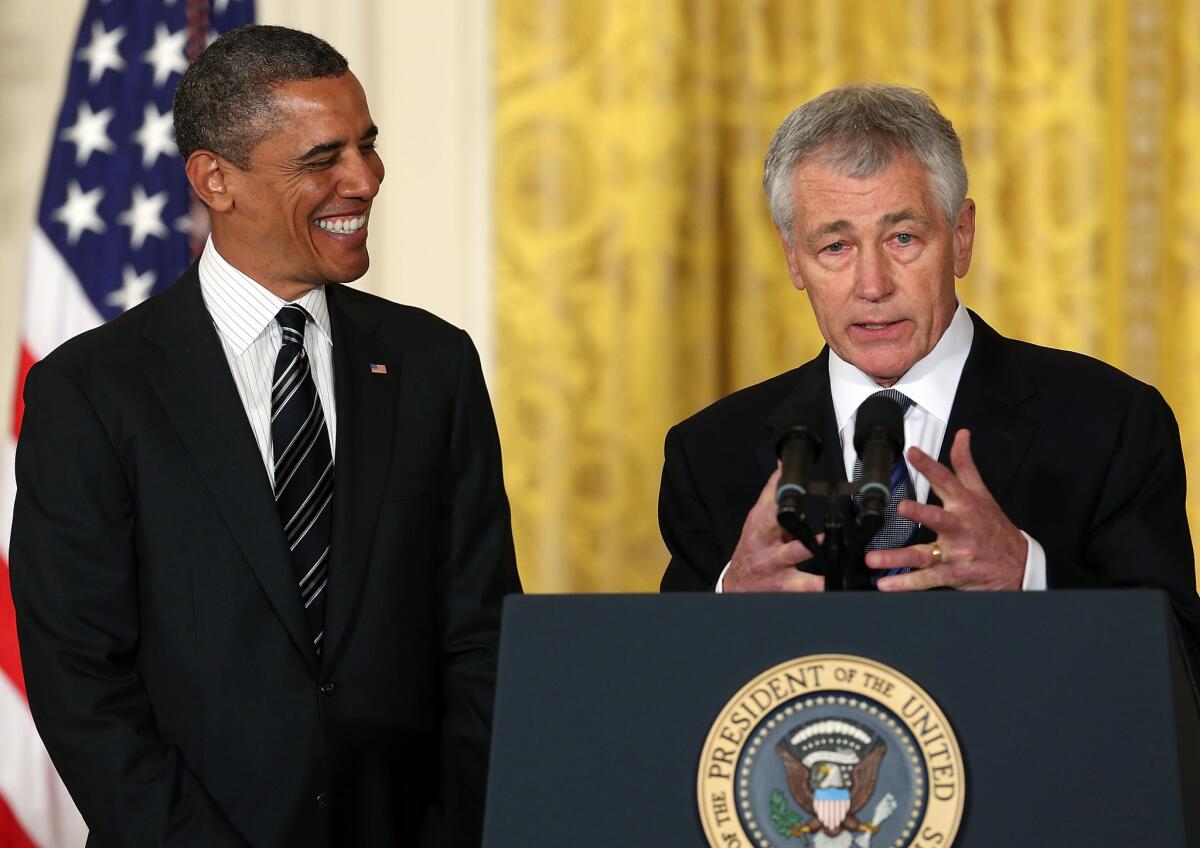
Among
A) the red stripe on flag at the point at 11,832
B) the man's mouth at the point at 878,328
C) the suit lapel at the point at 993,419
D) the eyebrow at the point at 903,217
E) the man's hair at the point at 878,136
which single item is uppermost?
the man's hair at the point at 878,136

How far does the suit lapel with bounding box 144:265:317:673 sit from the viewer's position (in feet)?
7.40

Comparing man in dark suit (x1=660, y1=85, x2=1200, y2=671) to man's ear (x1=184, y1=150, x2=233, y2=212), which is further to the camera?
man's ear (x1=184, y1=150, x2=233, y2=212)

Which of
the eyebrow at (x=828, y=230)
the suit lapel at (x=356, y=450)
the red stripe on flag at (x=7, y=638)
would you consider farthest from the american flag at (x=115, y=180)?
the eyebrow at (x=828, y=230)

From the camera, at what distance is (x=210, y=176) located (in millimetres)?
2516

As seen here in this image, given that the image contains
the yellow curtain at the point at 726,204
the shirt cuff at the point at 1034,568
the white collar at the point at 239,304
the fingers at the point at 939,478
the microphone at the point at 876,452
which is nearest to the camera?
the microphone at the point at 876,452

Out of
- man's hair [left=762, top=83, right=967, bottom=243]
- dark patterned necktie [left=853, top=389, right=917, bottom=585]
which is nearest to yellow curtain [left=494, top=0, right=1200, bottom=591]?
man's hair [left=762, top=83, right=967, bottom=243]

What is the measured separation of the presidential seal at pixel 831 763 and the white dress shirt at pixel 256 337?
111cm

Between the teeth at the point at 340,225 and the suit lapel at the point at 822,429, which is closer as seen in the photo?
the suit lapel at the point at 822,429

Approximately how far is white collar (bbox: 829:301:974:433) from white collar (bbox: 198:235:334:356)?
0.79 metres

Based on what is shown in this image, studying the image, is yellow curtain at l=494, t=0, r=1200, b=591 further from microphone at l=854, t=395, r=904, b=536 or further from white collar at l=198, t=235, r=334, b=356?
microphone at l=854, t=395, r=904, b=536

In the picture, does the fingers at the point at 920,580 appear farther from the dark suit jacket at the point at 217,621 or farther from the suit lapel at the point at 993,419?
the dark suit jacket at the point at 217,621

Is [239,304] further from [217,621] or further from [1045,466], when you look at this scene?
[1045,466]

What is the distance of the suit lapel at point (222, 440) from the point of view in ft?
7.40

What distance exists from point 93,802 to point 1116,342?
2636mm
